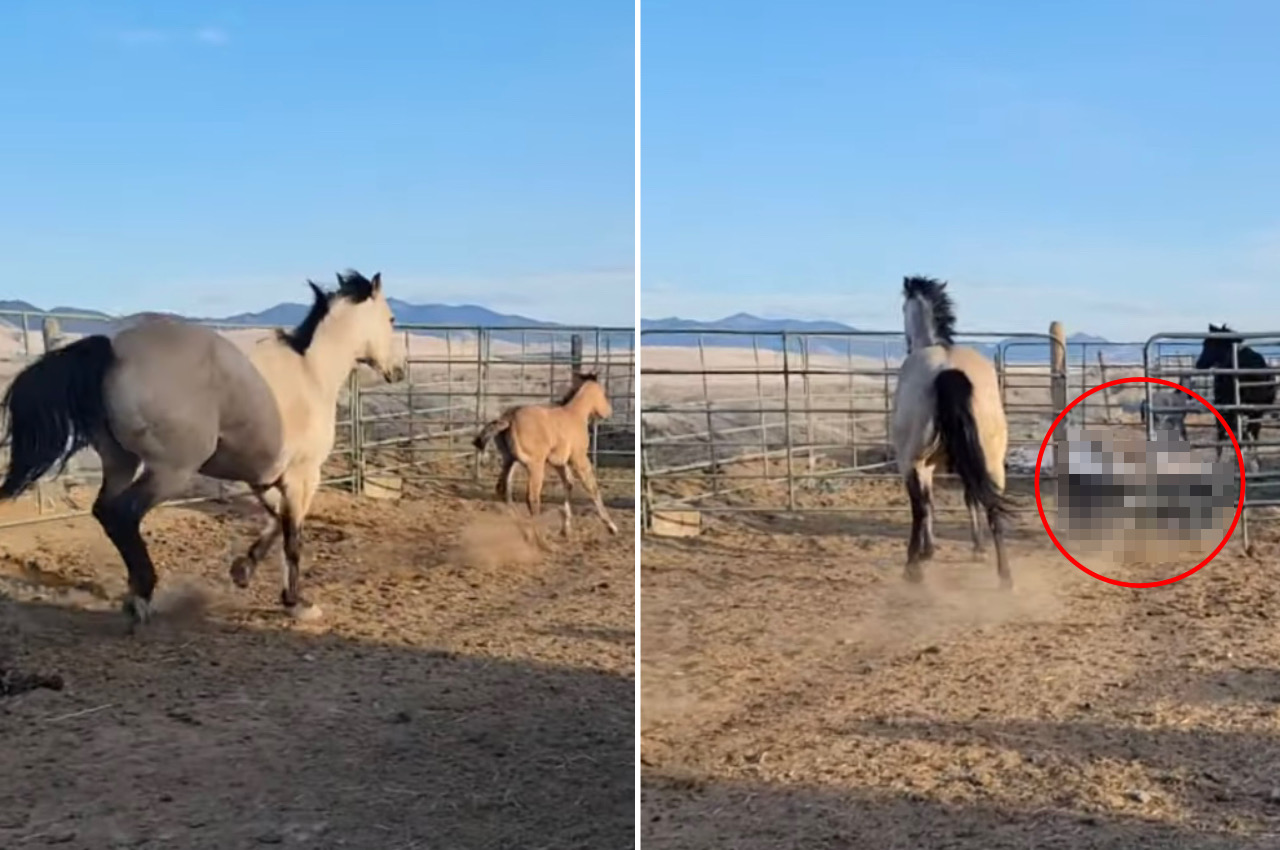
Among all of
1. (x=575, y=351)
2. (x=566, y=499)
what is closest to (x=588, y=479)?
(x=566, y=499)

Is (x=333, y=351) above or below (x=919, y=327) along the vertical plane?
below

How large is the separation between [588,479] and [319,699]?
284 centimetres

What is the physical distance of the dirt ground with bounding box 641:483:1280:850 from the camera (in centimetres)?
273

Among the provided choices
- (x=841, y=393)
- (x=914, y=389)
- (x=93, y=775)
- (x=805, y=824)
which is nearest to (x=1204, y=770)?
(x=805, y=824)

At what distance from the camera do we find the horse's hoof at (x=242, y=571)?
4371 millimetres

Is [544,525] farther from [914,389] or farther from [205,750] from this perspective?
[205,750]

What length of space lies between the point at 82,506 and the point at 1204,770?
411cm

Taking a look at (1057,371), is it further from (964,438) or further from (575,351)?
(575,351)

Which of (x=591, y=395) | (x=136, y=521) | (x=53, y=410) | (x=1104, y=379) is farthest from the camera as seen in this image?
(x=1104, y=379)

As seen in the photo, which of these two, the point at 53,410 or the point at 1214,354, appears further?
the point at 1214,354

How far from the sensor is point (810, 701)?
3.67 m

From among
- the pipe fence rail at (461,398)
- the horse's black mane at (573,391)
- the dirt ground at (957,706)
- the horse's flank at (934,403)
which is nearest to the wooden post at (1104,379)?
the dirt ground at (957,706)

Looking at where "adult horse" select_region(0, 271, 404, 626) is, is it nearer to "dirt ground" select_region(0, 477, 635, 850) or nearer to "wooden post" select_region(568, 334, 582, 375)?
"dirt ground" select_region(0, 477, 635, 850)

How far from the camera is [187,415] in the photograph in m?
3.96
